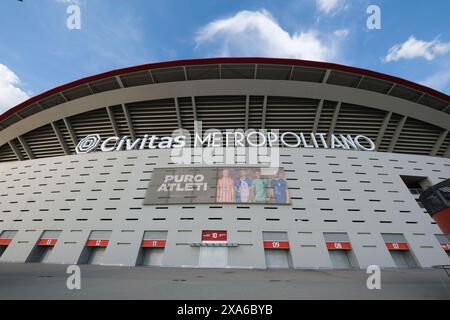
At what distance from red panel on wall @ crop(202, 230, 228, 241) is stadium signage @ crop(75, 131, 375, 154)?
7871 mm

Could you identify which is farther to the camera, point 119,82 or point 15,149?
point 15,149

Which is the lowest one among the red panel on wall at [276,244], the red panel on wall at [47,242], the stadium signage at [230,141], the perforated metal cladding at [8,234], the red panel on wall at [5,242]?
the red panel on wall at [276,244]

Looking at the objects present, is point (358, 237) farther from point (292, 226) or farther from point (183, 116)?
point (183, 116)

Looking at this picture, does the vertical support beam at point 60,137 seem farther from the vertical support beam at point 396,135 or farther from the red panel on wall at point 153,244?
the vertical support beam at point 396,135

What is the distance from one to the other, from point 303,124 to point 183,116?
12545 mm

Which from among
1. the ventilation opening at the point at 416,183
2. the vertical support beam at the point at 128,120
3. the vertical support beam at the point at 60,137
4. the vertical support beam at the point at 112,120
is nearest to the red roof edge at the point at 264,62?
the vertical support beam at the point at 112,120

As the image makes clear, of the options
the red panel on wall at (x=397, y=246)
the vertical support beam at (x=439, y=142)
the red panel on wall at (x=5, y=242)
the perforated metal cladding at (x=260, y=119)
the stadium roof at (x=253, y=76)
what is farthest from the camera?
the vertical support beam at (x=439, y=142)

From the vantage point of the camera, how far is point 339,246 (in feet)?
42.7

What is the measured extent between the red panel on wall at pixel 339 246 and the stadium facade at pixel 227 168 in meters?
0.07

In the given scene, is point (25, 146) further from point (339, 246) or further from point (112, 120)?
point (339, 246)

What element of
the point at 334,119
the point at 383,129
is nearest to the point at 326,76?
the point at 334,119

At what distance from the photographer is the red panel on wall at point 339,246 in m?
12.9

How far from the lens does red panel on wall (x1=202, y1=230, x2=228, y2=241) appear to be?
13.2 m

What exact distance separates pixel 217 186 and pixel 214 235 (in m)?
3.73
